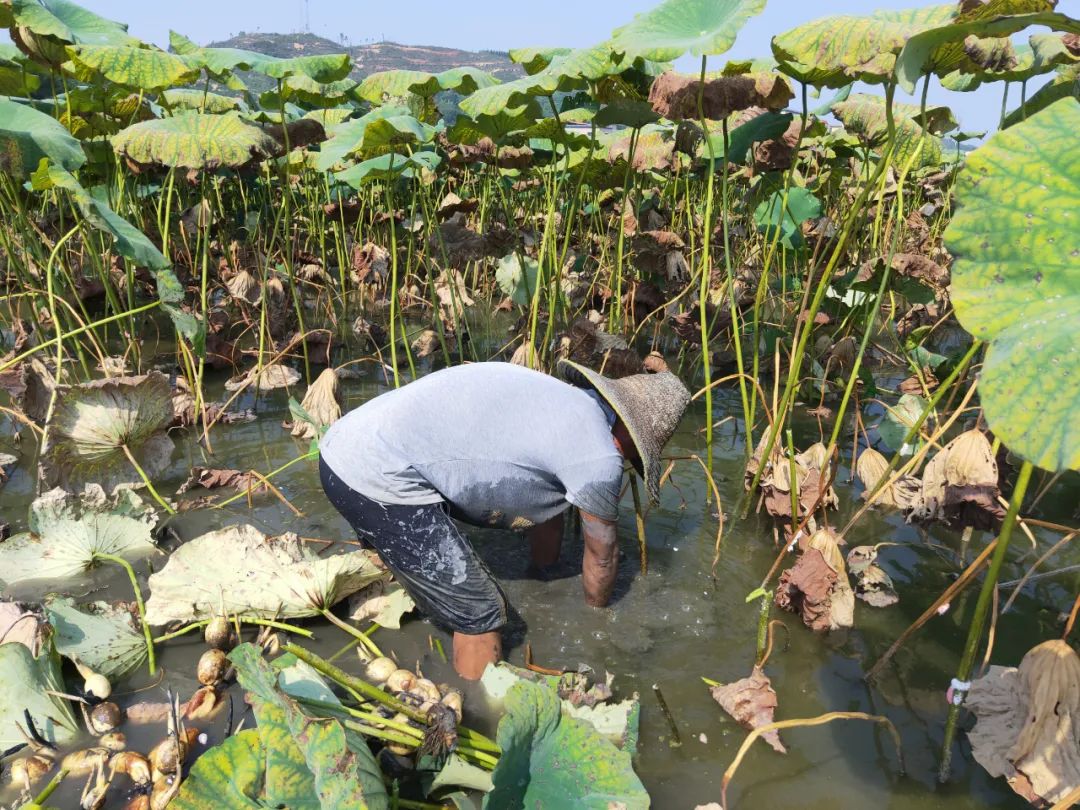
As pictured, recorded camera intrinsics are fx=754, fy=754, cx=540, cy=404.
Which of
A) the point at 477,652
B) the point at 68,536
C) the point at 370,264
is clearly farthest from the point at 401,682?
the point at 370,264

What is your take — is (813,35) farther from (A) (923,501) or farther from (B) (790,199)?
(B) (790,199)

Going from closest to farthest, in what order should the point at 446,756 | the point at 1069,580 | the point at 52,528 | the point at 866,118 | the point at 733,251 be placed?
the point at 446,756 < the point at 52,528 < the point at 1069,580 < the point at 866,118 < the point at 733,251

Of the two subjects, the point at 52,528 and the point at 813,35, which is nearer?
the point at 813,35

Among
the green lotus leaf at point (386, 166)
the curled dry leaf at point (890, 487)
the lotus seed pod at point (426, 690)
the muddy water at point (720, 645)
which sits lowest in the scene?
the muddy water at point (720, 645)

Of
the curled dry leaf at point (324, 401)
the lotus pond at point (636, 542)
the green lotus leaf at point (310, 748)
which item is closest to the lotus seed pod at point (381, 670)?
the lotus pond at point (636, 542)

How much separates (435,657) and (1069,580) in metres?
2.35

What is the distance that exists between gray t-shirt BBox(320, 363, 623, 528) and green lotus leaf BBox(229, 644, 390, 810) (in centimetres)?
69

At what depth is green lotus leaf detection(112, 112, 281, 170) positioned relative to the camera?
11.9ft

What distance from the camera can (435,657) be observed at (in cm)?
245

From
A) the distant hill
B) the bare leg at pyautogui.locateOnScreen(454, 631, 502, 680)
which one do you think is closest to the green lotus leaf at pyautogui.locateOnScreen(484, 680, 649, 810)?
the bare leg at pyautogui.locateOnScreen(454, 631, 502, 680)

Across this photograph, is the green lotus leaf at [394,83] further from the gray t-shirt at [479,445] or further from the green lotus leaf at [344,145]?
the gray t-shirt at [479,445]

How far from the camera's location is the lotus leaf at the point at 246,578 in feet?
7.92

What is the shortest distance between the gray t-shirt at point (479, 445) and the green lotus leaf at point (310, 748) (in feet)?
2.25

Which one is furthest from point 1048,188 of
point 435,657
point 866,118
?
point 866,118
